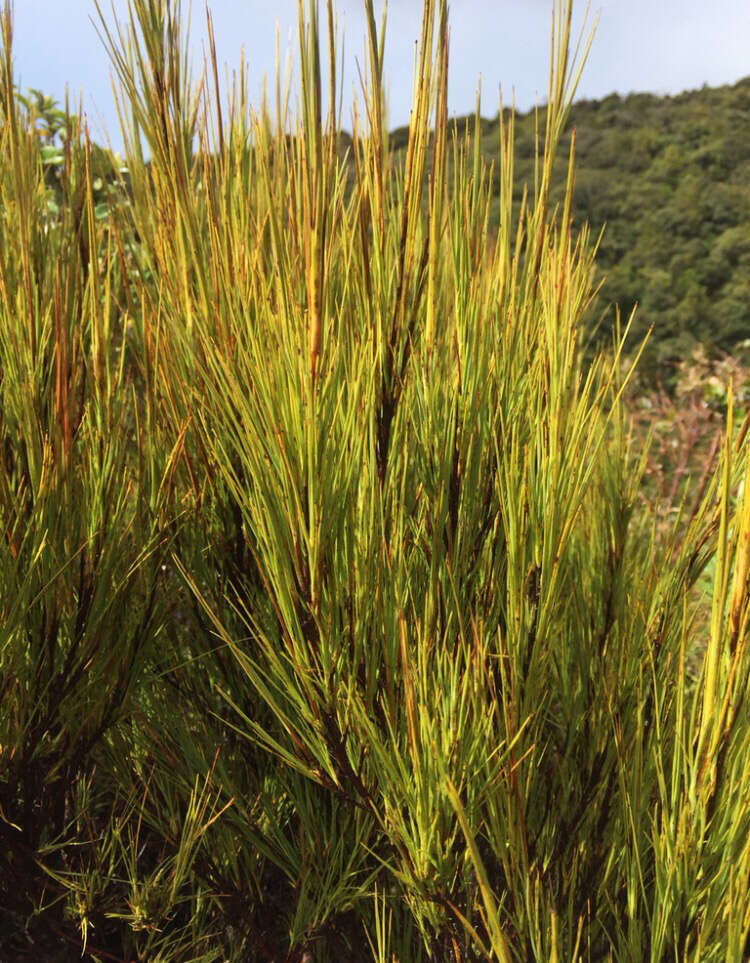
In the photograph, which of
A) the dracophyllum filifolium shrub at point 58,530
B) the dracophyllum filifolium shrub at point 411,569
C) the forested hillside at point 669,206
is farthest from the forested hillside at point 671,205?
the dracophyllum filifolium shrub at point 58,530

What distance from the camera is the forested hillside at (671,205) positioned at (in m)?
20.8

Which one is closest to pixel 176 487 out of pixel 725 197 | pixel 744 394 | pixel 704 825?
pixel 704 825

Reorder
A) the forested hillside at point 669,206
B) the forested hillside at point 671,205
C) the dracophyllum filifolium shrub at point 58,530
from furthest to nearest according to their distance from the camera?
the forested hillside at point 671,205 < the forested hillside at point 669,206 < the dracophyllum filifolium shrub at point 58,530

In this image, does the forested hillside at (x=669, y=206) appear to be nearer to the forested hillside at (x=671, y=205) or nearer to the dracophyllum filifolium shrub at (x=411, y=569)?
the forested hillside at (x=671, y=205)

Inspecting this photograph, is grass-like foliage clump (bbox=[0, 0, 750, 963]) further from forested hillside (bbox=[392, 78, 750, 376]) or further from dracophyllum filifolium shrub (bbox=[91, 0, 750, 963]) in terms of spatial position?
forested hillside (bbox=[392, 78, 750, 376])

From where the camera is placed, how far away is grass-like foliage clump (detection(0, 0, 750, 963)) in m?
1.30

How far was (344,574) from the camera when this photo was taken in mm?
1398

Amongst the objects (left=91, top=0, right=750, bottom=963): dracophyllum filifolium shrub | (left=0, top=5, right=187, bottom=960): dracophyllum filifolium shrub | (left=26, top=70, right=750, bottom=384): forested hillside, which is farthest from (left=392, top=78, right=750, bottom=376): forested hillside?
(left=0, top=5, right=187, bottom=960): dracophyllum filifolium shrub

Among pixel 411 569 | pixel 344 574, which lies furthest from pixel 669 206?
pixel 344 574

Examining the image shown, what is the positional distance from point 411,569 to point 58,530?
589 millimetres

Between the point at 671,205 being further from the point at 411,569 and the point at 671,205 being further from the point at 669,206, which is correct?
the point at 411,569

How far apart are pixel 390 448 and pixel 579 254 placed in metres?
0.60

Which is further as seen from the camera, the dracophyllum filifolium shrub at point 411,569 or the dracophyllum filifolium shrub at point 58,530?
the dracophyllum filifolium shrub at point 58,530

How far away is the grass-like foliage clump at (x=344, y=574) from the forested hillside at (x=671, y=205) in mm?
18784
